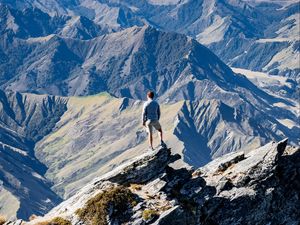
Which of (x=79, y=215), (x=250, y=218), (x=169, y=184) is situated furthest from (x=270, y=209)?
(x=79, y=215)

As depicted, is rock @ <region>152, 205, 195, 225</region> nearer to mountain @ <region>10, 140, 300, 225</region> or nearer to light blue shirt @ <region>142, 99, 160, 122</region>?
mountain @ <region>10, 140, 300, 225</region>

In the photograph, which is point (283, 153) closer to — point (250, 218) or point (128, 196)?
point (250, 218)

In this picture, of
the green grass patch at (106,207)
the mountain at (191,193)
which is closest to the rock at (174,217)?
the mountain at (191,193)

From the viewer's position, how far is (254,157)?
192 ft

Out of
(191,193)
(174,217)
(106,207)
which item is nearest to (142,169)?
(191,193)

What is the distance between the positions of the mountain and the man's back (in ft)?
14.1

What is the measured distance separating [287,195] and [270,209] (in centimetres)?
243

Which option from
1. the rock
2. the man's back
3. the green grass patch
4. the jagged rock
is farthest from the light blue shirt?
the rock

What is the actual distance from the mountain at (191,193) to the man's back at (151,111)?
4307 millimetres

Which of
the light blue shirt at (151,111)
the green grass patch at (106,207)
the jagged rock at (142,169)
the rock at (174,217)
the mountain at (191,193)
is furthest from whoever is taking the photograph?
the light blue shirt at (151,111)

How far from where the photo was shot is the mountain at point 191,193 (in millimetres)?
49750

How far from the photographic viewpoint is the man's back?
57.4 m

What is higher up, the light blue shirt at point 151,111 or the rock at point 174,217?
the light blue shirt at point 151,111

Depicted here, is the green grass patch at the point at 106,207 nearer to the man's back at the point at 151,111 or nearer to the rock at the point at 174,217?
the rock at the point at 174,217
